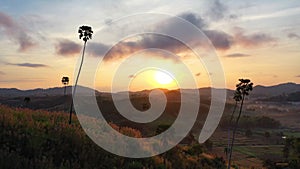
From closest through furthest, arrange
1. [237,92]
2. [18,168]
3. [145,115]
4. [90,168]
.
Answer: [18,168] → [90,168] → [237,92] → [145,115]

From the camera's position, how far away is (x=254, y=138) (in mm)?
136375

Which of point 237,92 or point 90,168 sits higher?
point 237,92

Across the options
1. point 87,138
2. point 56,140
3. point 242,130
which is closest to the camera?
point 56,140

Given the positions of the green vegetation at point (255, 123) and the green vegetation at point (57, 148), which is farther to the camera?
the green vegetation at point (255, 123)

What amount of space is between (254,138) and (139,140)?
5096 inches

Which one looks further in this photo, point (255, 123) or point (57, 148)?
point (255, 123)

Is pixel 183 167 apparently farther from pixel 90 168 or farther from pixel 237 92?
pixel 237 92

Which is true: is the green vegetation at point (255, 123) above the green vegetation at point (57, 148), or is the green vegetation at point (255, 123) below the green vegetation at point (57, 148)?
below

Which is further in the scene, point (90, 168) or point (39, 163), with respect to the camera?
point (90, 168)

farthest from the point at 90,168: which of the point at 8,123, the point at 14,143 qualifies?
the point at 8,123

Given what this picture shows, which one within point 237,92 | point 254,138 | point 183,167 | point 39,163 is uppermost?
point 237,92

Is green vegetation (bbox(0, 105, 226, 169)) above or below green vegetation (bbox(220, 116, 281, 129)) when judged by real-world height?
above

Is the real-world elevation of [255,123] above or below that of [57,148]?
below

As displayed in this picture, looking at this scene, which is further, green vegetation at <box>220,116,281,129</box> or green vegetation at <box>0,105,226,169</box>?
green vegetation at <box>220,116,281,129</box>
